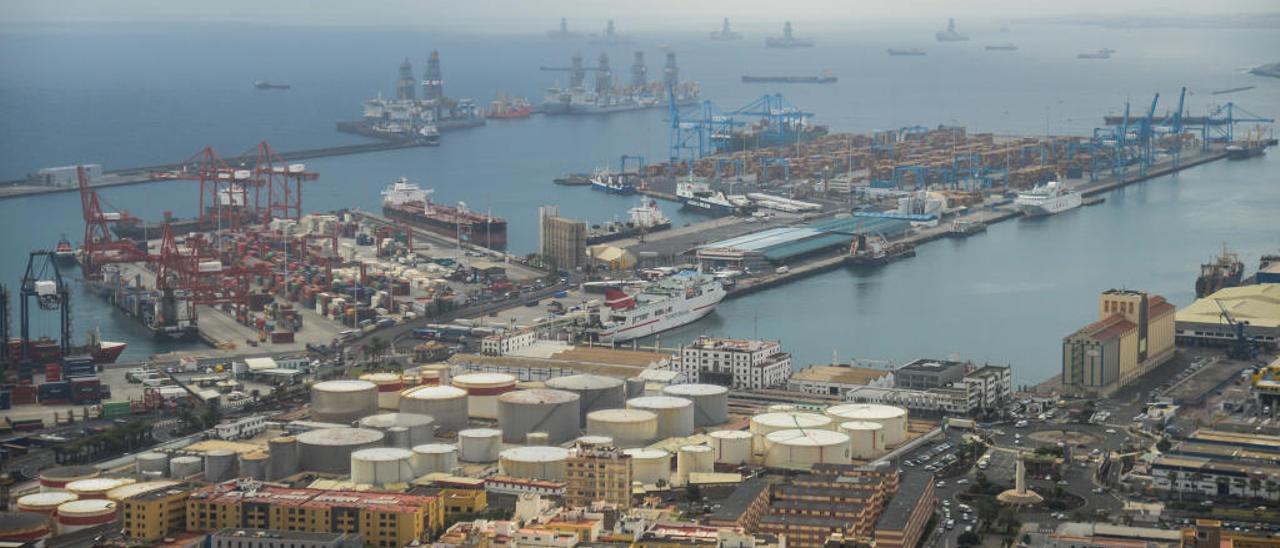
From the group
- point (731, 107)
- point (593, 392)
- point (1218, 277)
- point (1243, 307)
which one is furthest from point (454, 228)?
point (731, 107)

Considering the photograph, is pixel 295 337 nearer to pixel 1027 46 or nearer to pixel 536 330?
pixel 536 330

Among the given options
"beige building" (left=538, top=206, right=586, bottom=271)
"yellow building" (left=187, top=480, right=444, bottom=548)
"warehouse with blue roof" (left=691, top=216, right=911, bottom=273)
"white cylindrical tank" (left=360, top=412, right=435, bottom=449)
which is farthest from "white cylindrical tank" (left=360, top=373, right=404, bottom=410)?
"warehouse with blue roof" (left=691, top=216, right=911, bottom=273)

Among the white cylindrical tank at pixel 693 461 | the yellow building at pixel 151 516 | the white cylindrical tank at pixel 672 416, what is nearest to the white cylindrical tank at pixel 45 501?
the yellow building at pixel 151 516

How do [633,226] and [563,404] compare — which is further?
[633,226]

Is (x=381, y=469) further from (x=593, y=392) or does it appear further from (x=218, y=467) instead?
(x=593, y=392)

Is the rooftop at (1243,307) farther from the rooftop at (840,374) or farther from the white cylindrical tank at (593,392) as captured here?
the white cylindrical tank at (593,392)

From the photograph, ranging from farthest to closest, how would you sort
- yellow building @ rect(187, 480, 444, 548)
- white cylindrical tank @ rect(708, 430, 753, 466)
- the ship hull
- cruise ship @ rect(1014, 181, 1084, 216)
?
1. cruise ship @ rect(1014, 181, 1084, 216)
2. the ship hull
3. white cylindrical tank @ rect(708, 430, 753, 466)
4. yellow building @ rect(187, 480, 444, 548)

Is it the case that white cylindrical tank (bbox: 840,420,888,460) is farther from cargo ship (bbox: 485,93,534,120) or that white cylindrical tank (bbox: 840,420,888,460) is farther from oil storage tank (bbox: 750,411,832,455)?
cargo ship (bbox: 485,93,534,120)
